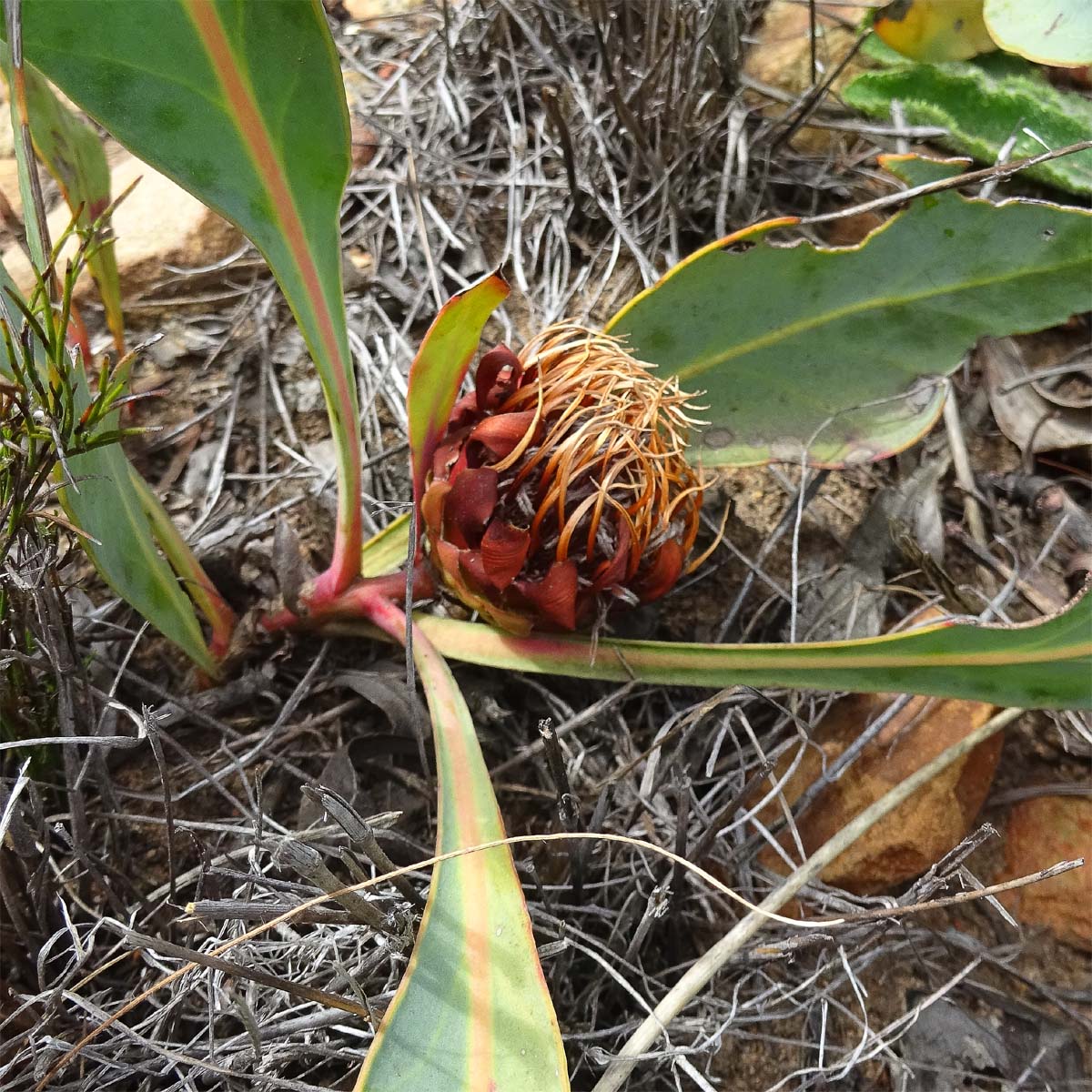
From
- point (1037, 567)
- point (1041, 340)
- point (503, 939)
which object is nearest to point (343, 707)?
point (503, 939)

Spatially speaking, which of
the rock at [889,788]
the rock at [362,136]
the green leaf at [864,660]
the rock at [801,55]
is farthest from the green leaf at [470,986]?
A: the rock at [801,55]

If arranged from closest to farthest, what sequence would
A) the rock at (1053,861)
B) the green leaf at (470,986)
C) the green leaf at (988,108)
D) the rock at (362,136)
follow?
the green leaf at (470,986), the rock at (1053,861), the green leaf at (988,108), the rock at (362,136)

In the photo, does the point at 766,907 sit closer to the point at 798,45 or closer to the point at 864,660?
the point at 864,660

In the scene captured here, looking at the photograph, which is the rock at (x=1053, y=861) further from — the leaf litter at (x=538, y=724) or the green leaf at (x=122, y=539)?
the green leaf at (x=122, y=539)

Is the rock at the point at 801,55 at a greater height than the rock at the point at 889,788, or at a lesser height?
greater

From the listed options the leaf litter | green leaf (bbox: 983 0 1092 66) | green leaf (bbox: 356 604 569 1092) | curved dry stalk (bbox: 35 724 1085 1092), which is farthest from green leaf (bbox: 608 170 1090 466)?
green leaf (bbox: 356 604 569 1092)

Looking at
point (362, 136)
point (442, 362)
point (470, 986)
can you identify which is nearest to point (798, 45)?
point (362, 136)

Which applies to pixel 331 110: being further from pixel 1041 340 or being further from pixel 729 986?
pixel 1041 340
